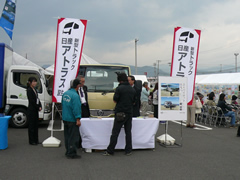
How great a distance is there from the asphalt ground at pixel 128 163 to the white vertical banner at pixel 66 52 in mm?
1665

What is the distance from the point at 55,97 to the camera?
7051mm

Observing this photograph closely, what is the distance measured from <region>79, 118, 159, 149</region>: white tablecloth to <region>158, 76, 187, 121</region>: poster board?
2.04 ft

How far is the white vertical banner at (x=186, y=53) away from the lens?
25.1 ft

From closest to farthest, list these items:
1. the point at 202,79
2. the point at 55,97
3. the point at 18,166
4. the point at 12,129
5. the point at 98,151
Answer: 1. the point at 18,166
2. the point at 98,151
3. the point at 55,97
4. the point at 12,129
5. the point at 202,79

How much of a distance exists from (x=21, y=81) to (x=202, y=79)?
1389 cm

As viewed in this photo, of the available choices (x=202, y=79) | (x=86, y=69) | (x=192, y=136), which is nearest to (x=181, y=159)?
(x=192, y=136)

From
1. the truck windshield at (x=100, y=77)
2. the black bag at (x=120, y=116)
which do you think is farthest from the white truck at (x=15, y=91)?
the black bag at (x=120, y=116)

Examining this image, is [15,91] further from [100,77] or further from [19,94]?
[100,77]

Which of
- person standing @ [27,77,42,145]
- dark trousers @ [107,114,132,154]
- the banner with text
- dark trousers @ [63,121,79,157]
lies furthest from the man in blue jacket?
the banner with text

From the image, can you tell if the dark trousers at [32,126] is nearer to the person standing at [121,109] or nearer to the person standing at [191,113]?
the person standing at [121,109]

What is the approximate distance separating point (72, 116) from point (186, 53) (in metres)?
4.04

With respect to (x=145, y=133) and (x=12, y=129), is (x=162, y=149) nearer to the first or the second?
(x=145, y=133)

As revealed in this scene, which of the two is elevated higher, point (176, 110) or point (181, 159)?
point (176, 110)

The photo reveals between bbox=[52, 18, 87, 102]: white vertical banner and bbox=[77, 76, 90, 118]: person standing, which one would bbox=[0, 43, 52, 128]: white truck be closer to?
bbox=[52, 18, 87, 102]: white vertical banner
